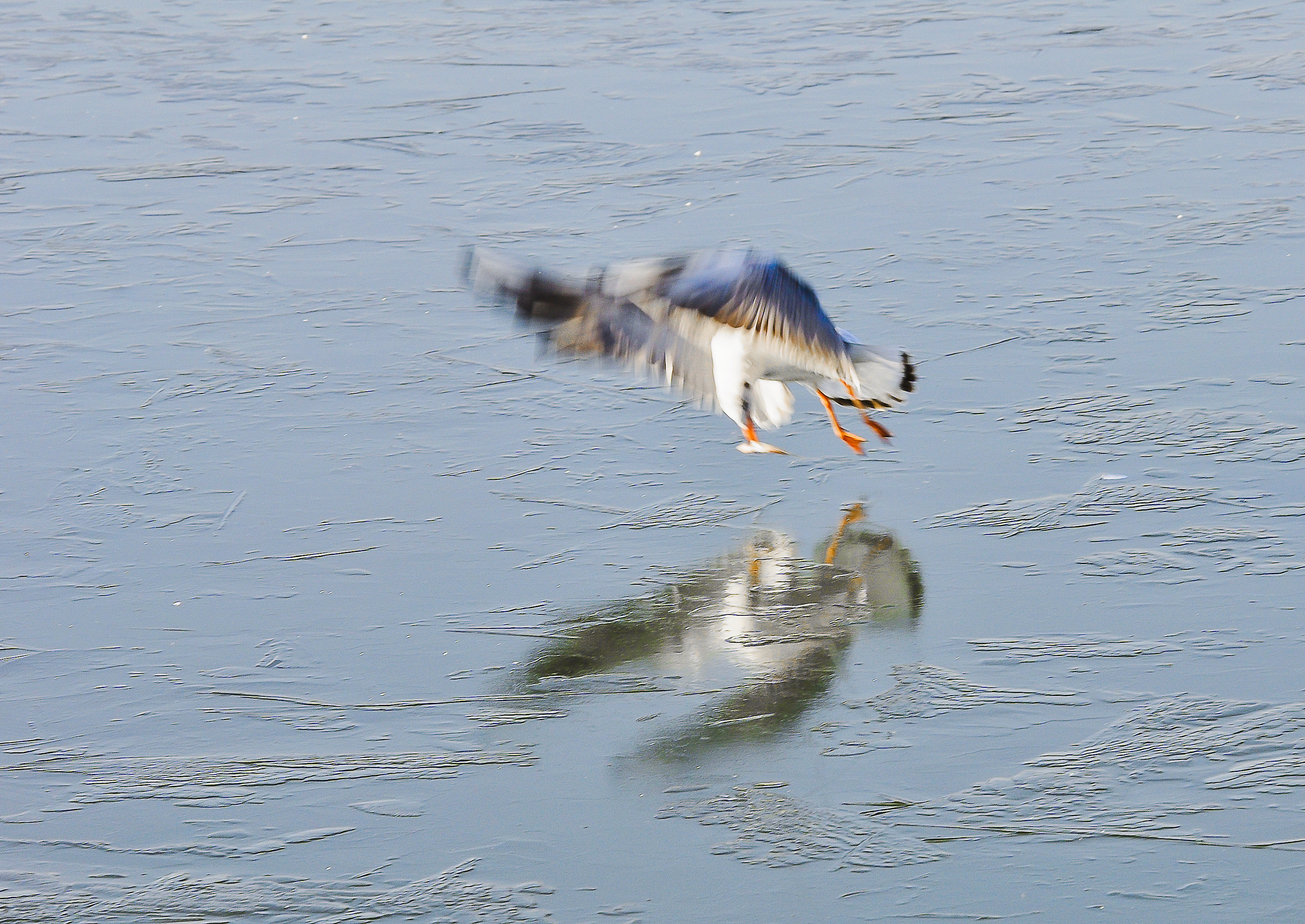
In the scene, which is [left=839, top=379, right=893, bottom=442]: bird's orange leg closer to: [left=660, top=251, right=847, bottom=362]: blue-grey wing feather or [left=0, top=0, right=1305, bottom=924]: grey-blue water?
[left=0, top=0, right=1305, bottom=924]: grey-blue water

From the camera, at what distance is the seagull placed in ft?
15.1

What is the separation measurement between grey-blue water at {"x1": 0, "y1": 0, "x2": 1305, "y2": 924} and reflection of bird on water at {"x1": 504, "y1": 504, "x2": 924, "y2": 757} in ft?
0.05

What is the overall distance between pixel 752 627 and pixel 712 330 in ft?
3.47

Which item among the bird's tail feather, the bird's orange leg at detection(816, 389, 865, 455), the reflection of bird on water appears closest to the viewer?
the reflection of bird on water

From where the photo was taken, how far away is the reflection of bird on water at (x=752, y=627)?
3.71 m

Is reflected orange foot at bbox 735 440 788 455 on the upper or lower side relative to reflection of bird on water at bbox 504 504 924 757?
upper

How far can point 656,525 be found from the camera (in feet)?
15.3

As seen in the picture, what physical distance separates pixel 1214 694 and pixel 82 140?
6.86 m

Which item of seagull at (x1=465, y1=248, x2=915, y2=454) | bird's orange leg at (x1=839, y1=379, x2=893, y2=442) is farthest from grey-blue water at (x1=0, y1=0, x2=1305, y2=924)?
seagull at (x1=465, y1=248, x2=915, y2=454)

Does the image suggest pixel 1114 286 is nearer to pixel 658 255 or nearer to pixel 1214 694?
pixel 658 255

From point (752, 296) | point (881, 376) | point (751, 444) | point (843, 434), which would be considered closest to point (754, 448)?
point (751, 444)

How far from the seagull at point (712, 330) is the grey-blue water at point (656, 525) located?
0.24m

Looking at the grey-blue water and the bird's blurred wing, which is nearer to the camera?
the grey-blue water

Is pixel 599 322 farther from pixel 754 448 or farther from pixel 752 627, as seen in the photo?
pixel 752 627
